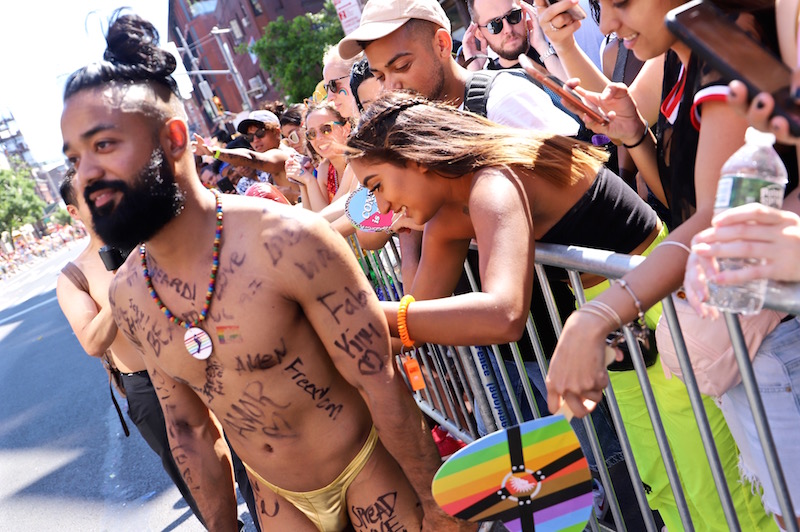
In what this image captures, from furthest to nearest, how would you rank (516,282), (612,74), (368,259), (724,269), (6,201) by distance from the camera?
(6,201)
(368,259)
(612,74)
(516,282)
(724,269)

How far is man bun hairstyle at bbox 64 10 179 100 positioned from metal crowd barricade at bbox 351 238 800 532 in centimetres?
130

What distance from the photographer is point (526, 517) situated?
1.49 metres

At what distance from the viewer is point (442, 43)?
3020 millimetres

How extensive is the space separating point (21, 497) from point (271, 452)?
17.3 feet

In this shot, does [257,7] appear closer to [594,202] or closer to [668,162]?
[594,202]

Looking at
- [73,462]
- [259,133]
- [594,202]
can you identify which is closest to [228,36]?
[259,133]

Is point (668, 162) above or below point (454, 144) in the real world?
below

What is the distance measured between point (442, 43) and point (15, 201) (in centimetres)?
7774

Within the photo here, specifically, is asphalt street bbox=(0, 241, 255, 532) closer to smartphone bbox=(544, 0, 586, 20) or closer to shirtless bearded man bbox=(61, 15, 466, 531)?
shirtless bearded man bbox=(61, 15, 466, 531)

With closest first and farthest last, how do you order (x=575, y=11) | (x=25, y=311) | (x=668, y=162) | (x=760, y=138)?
(x=760, y=138)
(x=668, y=162)
(x=575, y=11)
(x=25, y=311)

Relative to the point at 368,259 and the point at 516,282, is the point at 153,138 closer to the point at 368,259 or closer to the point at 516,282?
the point at 516,282

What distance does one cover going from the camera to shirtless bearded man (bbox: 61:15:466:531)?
1948 mm

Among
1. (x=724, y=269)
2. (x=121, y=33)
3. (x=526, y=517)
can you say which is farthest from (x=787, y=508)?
(x=121, y=33)

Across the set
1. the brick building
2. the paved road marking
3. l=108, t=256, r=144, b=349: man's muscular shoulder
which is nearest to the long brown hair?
l=108, t=256, r=144, b=349: man's muscular shoulder
